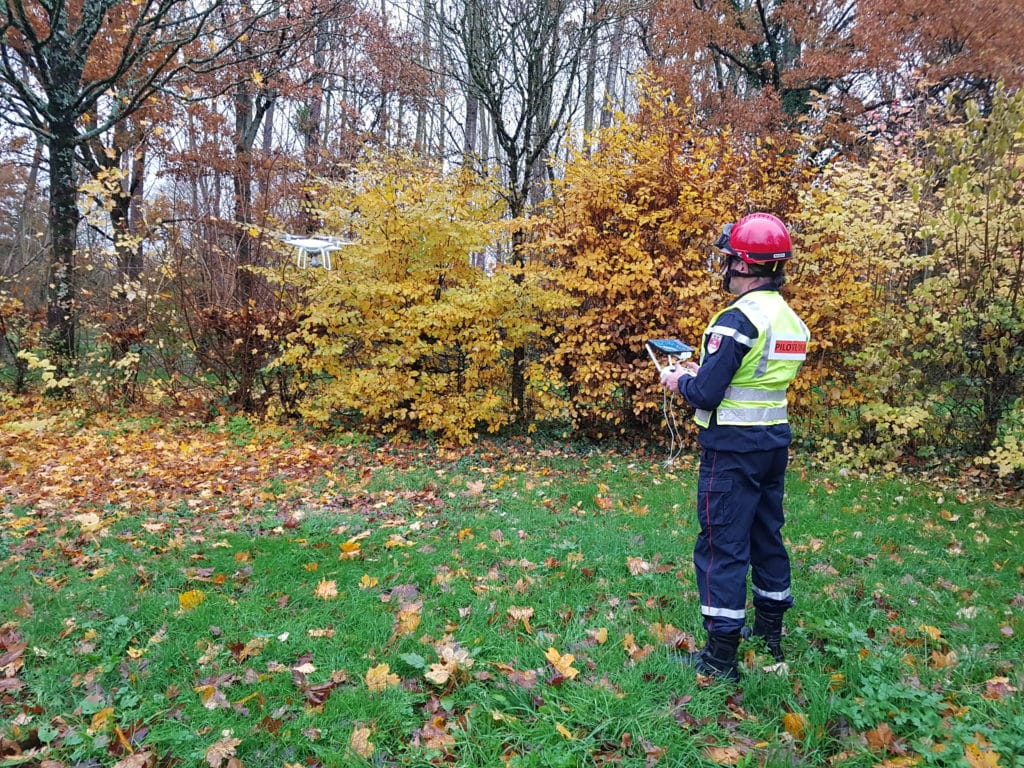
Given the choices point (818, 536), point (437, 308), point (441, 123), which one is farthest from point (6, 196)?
point (818, 536)

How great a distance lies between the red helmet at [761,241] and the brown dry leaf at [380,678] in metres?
2.50

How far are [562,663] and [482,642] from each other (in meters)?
0.47

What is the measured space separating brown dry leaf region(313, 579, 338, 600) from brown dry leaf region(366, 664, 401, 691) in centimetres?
95

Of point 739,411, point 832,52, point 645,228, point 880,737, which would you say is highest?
point 832,52

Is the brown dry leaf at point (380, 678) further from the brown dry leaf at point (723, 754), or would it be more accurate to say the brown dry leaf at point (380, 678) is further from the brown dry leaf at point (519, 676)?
the brown dry leaf at point (723, 754)

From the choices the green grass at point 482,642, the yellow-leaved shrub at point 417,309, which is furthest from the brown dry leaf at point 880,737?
the yellow-leaved shrub at point 417,309

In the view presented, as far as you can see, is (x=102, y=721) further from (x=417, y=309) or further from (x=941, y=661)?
(x=417, y=309)

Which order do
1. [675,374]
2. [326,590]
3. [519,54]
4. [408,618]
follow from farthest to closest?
[519,54], [326,590], [408,618], [675,374]

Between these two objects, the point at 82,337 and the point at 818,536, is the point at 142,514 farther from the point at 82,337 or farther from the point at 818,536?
the point at 82,337

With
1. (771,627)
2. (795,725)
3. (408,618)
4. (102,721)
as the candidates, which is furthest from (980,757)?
(102,721)

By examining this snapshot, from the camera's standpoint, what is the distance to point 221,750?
7.66 ft

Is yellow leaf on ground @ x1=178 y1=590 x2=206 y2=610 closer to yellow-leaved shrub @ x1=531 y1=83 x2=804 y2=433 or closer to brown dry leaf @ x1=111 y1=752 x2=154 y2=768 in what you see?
brown dry leaf @ x1=111 y1=752 x2=154 y2=768

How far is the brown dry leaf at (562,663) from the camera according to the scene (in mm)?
2775

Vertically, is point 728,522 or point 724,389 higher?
point 724,389
